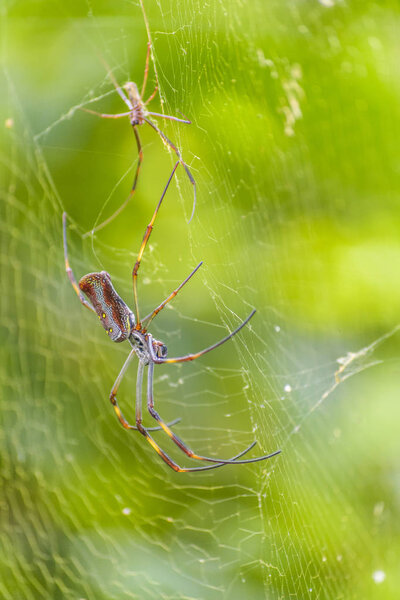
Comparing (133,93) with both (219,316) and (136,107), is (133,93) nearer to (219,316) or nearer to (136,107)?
(136,107)

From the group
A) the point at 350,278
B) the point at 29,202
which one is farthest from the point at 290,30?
the point at 29,202

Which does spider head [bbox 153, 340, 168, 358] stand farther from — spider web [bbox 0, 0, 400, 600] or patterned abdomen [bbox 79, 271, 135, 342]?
spider web [bbox 0, 0, 400, 600]

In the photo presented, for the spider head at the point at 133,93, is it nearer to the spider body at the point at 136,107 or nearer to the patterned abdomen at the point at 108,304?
the spider body at the point at 136,107

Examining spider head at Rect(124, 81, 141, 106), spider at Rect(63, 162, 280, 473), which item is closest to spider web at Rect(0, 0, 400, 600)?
spider head at Rect(124, 81, 141, 106)

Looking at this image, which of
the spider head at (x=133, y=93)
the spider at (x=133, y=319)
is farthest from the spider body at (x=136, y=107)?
the spider at (x=133, y=319)

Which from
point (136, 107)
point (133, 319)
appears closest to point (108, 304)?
point (133, 319)
